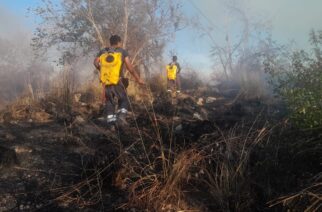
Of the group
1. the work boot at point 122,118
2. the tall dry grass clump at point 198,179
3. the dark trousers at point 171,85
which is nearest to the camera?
the tall dry grass clump at point 198,179

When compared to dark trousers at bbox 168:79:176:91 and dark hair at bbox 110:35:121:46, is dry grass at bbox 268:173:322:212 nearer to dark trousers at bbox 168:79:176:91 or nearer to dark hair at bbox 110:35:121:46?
dark hair at bbox 110:35:121:46

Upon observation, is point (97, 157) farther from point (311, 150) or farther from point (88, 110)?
point (88, 110)

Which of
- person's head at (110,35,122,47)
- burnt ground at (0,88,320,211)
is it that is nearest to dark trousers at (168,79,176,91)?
person's head at (110,35,122,47)

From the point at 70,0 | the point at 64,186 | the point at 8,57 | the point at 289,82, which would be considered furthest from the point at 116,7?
the point at 8,57

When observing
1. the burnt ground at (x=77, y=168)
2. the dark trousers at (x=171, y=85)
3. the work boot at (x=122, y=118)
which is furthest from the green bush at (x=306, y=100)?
the dark trousers at (x=171, y=85)

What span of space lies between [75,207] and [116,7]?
17242mm

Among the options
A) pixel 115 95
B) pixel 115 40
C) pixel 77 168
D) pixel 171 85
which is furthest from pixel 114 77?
pixel 171 85

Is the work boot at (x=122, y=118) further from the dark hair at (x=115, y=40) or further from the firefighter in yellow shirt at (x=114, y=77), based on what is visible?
the dark hair at (x=115, y=40)

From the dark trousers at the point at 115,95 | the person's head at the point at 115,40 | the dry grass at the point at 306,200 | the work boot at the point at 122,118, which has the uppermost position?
the person's head at the point at 115,40

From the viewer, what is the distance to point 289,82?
5.07m

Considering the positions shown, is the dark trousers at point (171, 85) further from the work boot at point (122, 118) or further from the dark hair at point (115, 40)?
the work boot at point (122, 118)

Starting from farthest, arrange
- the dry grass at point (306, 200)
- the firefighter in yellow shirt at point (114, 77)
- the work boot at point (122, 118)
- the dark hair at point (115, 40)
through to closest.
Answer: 1. the dark hair at point (115, 40)
2. the firefighter in yellow shirt at point (114, 77)
3. the work boot at point (122, 118)
4. the dry grass at point (306, 200)

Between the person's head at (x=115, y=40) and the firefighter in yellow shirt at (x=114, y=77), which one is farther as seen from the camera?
the person's head at (x=115, y=40)

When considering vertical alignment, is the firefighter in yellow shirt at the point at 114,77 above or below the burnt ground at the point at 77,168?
above
